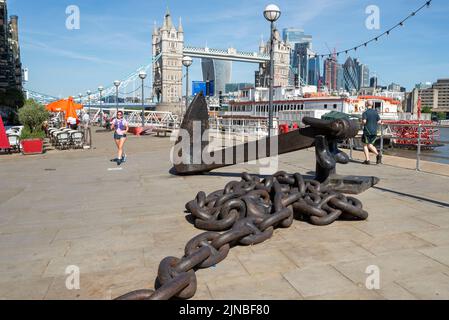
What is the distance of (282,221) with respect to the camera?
3844mm

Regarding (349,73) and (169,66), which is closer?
(349,73)

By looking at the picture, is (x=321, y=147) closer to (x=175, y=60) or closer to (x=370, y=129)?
(x=370, y=129)

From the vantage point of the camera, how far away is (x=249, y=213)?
3.71 metres

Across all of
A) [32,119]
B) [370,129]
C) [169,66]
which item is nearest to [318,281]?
[370,129]

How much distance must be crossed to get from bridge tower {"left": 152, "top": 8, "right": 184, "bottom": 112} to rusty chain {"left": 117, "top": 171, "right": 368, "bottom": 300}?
9982 centimetres

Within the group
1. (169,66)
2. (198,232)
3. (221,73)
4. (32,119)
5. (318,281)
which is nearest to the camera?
(318,281)

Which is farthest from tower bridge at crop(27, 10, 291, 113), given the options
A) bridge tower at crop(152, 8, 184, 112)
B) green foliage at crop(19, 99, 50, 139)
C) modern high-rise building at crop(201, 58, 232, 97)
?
green foliage at crop(19, 99, 50, 139)

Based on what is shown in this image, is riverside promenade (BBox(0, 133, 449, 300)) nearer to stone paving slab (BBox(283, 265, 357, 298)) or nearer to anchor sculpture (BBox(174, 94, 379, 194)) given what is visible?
stone paving slab (BBox(283, 265, 357, 298))

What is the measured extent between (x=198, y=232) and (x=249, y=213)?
1.82 feet

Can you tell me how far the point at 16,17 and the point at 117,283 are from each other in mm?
80464

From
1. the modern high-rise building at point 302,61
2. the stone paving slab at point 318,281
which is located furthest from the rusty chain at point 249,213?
the modern high-rise building at point 302,61
